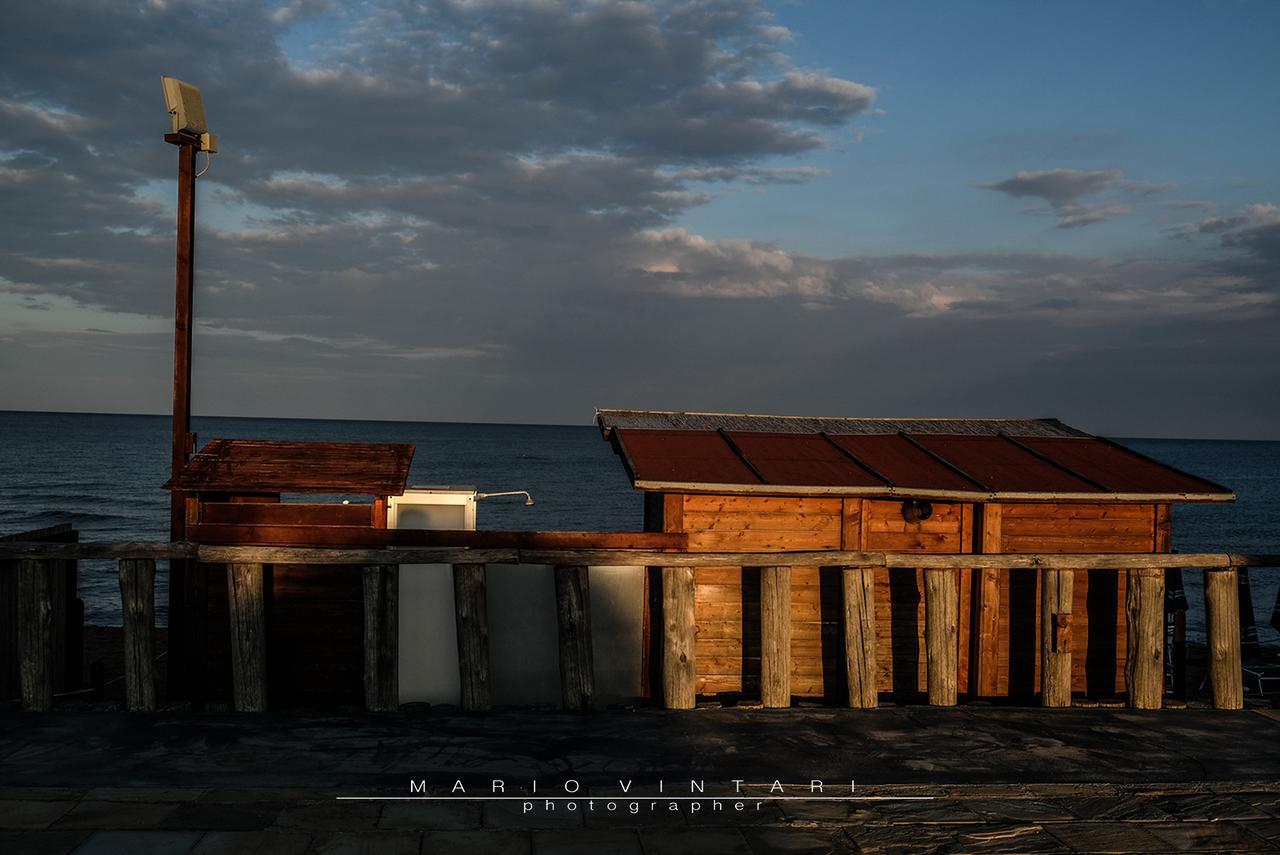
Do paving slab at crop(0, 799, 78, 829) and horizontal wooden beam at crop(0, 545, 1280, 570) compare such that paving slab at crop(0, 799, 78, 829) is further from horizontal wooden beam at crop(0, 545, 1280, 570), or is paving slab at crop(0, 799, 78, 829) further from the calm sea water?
the calm sea water

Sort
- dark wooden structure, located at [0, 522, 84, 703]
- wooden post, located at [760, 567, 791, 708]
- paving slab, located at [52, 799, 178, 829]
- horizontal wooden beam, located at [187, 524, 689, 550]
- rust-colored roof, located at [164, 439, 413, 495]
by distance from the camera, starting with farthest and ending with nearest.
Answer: rust-colored roof, located at [164, 439, 413, 495], horizontal wooden beam, located at [187, 524, 689, 550], wooden post, located at [760, 567, 791, 708], dark wooden structure, located at [0, 522, 84, 703], paving slab, located at [52, 799, 178, 829]

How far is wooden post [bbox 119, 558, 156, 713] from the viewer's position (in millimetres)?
7863

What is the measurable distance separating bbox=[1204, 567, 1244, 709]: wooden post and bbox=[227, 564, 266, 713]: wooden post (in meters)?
8.20

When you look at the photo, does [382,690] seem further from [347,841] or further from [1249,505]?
[1249,505]

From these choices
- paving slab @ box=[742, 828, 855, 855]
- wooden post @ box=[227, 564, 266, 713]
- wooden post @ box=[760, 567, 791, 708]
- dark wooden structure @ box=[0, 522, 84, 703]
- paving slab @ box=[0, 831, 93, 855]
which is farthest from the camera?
wooden post @ box=[760, 567, 791, 708]

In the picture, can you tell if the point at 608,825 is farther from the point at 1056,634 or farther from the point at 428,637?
the point at 1056,634

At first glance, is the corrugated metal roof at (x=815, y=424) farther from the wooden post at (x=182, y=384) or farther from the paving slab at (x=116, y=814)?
the paving slab at (x=116, y=814)

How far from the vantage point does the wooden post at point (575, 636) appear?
323 inches

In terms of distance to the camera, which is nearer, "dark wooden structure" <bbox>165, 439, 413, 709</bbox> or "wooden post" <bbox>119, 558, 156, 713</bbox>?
"wooden post" <bbox>119, 558, 156, 713</bbox>

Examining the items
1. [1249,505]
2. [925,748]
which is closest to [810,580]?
[925,748]

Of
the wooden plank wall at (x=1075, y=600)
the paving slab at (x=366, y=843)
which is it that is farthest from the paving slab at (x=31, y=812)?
the wooden plank wall at (x=1075, y=600)

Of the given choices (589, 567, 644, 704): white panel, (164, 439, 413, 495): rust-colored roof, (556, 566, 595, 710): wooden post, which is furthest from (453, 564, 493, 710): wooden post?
(164, 439, 413, 495): rust-colored roof

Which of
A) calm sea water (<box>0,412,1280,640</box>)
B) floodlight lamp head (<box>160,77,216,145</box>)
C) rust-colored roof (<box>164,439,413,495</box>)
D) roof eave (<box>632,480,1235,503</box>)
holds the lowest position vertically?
calm sea water (<box>0,412,1280,640</box>)

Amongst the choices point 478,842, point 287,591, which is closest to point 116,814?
point 478,842
